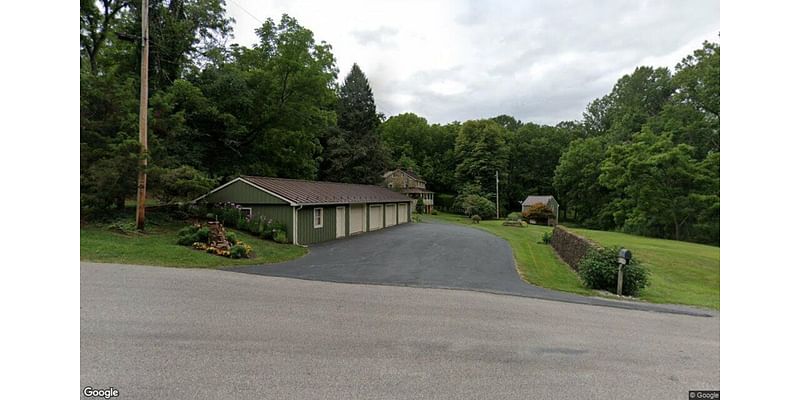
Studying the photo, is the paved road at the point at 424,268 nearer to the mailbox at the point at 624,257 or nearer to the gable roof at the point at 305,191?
the mailbox at the point at 624,257

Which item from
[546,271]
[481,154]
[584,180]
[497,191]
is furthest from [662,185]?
[481,154]

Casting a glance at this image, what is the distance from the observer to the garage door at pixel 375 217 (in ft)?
65.8

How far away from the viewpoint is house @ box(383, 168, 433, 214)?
38.5 meters

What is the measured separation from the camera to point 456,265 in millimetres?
9727

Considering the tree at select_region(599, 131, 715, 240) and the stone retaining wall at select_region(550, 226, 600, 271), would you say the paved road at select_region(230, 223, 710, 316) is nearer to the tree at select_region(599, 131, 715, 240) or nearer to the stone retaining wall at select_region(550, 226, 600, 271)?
the stone retaining wall at select_region(550, 226, 600, 271)

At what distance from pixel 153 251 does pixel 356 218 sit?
10.4 meters

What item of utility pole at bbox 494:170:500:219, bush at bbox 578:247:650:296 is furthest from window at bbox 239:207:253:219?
utility pole at bbox 494:170:500:219

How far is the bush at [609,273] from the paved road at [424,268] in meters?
1.04

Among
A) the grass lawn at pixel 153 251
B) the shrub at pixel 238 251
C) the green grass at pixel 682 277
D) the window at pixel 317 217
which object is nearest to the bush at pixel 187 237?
the grass lawn at pixel 153 251

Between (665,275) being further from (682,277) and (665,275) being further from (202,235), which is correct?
(202,235)

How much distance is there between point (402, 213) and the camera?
26.3 meters
